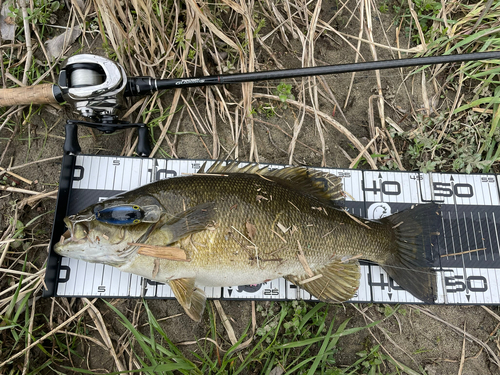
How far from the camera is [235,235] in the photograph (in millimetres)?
2258

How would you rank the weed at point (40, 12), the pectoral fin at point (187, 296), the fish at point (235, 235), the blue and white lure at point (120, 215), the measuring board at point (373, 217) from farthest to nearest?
the weed at point (40, 12), the measuring board at point (373, 217), the pectoral fin at point (187, 296), the fish at point (235, 235), the blue and white lure at point (120, 215)

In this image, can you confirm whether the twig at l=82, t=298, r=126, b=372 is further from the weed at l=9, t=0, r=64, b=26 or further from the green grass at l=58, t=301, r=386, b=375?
the weed at l=9, t=0, r=64, b=26

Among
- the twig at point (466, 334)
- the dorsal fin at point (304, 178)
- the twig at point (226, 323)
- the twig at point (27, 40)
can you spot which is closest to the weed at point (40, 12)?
the twig at point (27, 40)

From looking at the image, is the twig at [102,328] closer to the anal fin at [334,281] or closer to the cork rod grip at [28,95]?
the anal fin at [334,281]

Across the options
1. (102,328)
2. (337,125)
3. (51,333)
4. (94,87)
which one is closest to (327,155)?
(337,125)

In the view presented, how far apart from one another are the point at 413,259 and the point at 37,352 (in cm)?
329

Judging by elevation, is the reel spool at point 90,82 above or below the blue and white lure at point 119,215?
above

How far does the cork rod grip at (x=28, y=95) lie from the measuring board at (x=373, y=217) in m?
0.54

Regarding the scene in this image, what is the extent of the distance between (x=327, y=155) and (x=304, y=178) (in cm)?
68

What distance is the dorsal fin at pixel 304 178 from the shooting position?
8.27 ft

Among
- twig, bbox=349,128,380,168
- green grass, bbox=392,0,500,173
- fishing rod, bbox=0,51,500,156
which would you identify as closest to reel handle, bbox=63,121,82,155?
fishing rod, bbox=0,51,500,156

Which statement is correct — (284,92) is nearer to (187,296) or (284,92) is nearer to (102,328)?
(187,296)

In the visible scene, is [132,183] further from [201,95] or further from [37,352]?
[37,352]

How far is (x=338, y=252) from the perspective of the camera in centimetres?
247
